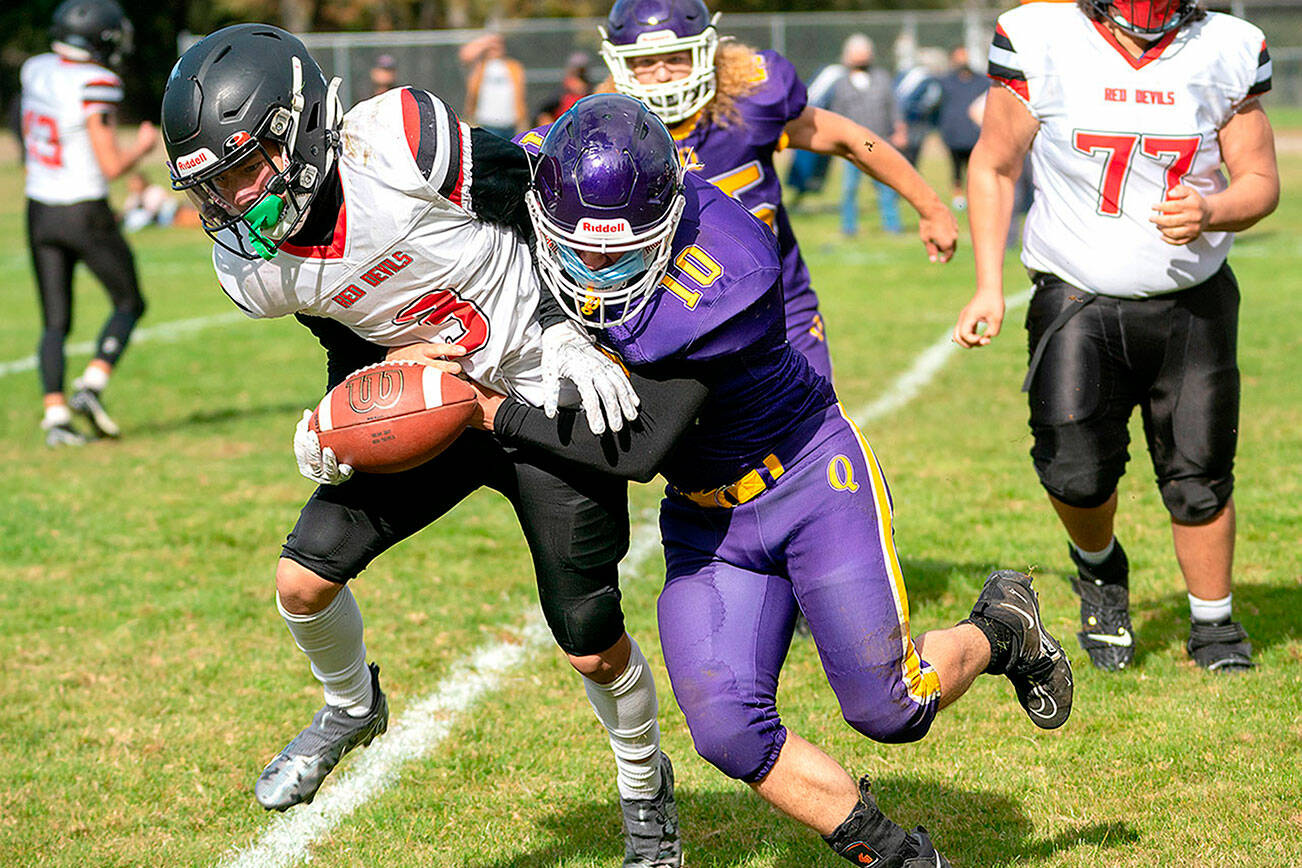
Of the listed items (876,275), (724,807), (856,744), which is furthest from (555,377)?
(876,275)

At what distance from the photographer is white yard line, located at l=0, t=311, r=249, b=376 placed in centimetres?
1032

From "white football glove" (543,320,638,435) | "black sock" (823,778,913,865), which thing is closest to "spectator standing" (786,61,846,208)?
"white football glove" (543,320,638,435)

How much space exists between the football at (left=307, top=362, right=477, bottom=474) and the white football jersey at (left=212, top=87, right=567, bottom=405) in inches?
6.3

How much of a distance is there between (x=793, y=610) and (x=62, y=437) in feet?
19.4

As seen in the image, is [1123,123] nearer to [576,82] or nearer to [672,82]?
[672,82]

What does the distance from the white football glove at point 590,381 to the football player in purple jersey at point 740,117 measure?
63.2 inches

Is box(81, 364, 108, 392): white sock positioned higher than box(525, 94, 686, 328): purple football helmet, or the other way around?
box(525, 94, 686, 328): purple football helmet

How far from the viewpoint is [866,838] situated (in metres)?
3.01

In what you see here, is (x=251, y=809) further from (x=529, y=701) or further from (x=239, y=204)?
(x=239, y=204)

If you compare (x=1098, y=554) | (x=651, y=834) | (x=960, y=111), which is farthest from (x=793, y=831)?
(x=960, y=111)

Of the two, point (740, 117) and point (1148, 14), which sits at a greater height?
point (1148, 14)

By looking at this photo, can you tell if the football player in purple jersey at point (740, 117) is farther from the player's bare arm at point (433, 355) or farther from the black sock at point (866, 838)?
the black sock at point (866, 838)

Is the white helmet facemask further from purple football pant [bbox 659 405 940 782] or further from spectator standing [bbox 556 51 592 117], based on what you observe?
spectator standing [bbox 556 51 592 117]

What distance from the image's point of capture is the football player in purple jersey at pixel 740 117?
4598mm
